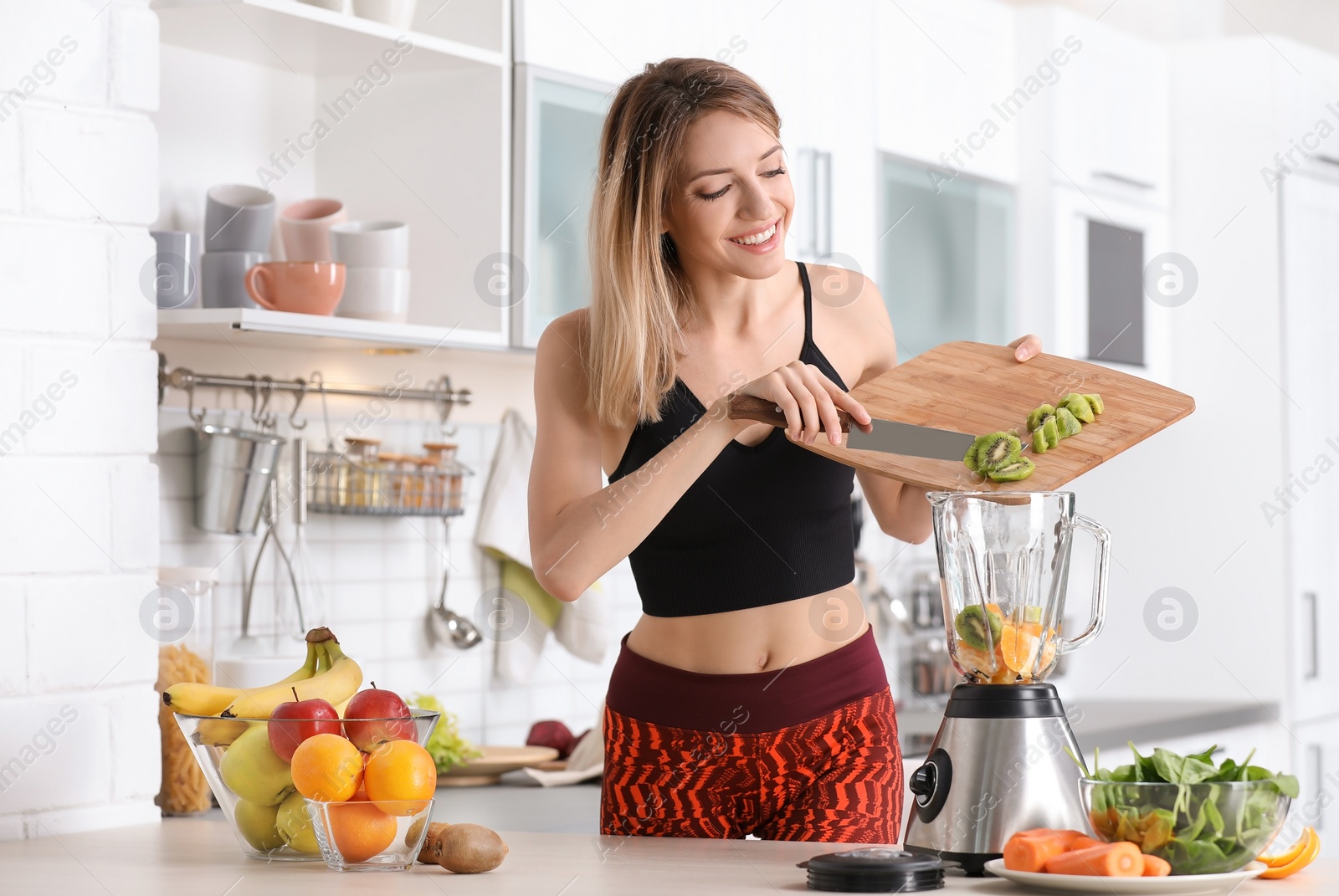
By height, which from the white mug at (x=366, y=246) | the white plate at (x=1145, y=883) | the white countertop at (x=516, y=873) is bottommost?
the white countertop at (x=516, y=873)

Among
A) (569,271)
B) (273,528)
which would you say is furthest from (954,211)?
(273,528)

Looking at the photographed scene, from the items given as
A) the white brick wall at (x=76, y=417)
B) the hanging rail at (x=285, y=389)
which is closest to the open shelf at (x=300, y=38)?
the white brick wall at (x=76, y=417)

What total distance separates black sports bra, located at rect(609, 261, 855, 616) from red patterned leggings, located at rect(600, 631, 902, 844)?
0.08m

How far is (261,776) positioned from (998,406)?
0.67 metres

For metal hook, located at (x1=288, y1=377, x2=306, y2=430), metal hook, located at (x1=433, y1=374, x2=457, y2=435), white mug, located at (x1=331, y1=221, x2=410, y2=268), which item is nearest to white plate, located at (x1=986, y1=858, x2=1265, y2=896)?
white mug, located at (x1=331, y1=221, x2=410, y2=268)

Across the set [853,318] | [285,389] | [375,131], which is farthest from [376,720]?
[375,131]

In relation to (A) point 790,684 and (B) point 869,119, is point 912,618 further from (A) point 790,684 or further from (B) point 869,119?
(A) point 790,684

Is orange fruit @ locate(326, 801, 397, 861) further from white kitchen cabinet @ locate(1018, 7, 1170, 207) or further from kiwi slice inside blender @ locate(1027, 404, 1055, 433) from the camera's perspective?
white kitchen cabinet @ locate(1018, 7, 1170, 207)

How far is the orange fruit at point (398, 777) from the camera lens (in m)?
1.02

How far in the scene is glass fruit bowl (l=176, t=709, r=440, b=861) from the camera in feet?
3.55

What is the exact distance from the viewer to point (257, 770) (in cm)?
108

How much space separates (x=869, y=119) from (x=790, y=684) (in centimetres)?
164

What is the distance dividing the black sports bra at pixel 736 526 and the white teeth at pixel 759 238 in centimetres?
16

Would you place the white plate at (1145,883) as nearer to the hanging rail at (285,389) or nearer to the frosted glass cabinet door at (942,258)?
the hanging rail at (285,389)
